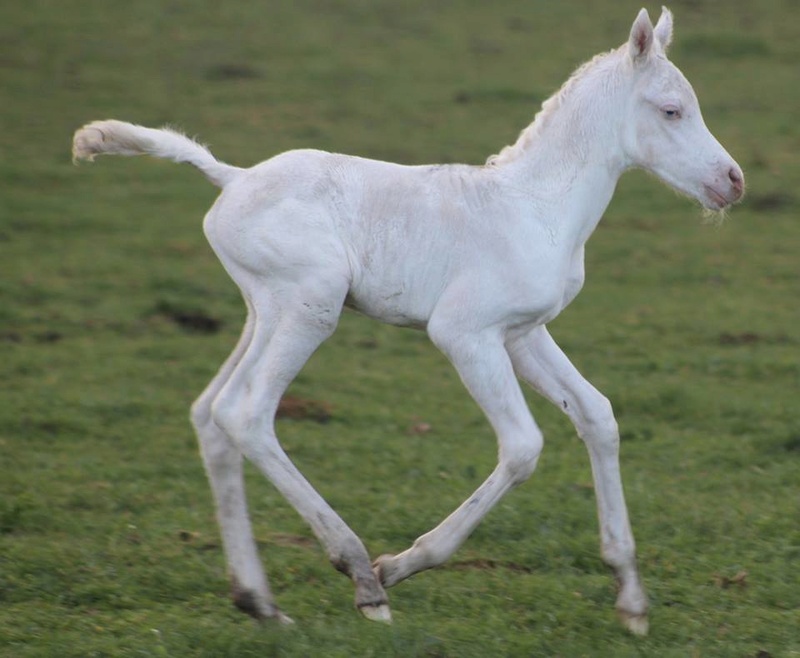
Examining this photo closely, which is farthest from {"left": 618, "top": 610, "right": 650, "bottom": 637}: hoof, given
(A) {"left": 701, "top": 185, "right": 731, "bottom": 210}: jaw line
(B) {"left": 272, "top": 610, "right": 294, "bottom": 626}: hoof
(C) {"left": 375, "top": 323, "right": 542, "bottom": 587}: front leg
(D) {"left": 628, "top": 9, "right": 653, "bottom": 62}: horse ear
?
(D) {"left": 628, "top": 9, "right": 653, "bottom": 62}: horse ear

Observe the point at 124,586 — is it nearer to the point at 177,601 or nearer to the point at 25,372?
the point at 177,601

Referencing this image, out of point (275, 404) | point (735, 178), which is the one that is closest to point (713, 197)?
point (735, 178)

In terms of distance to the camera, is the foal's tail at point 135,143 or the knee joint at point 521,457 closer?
the knee joint at point 521,457

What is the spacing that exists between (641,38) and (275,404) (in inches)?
77.9

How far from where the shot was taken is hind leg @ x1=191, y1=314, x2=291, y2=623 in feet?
17.7

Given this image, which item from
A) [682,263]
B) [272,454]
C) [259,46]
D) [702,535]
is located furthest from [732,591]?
[259,46]

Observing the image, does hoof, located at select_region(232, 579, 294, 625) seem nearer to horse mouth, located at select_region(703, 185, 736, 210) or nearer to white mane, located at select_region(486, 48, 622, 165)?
white mane, located at select_region(486, 48, 622, 165)

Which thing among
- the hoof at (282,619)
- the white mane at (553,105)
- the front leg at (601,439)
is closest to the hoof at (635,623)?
the front leg at (601,439)

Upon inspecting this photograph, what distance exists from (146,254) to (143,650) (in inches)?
304

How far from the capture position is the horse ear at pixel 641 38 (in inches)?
207

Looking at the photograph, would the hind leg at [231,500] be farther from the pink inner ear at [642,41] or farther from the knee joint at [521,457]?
the pink inner ear at [642,41]

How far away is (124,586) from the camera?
19.4 feet

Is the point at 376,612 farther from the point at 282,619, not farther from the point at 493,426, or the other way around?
the point at 493,426

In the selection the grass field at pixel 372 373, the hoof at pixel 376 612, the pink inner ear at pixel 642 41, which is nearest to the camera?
the hoof at pixel 376 612
